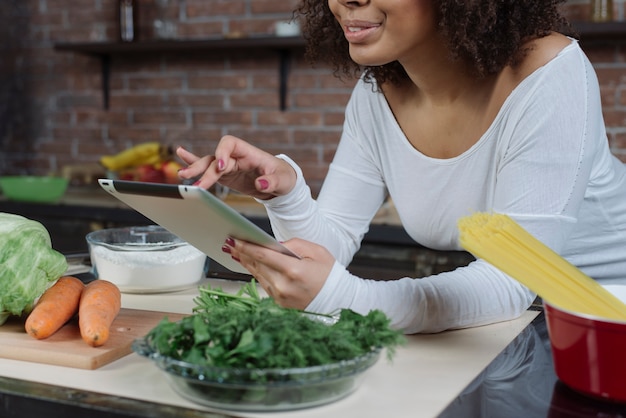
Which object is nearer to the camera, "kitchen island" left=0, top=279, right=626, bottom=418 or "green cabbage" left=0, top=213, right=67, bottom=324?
"kitchen island" left=0, top=279, right=626, bottom=418

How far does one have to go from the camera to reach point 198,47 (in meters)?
3.33

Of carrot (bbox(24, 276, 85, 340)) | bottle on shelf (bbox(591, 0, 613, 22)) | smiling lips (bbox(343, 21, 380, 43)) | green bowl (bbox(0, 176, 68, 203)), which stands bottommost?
green bowl (bbox(0, 176, 68, 203))

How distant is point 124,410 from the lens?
0.77 meters

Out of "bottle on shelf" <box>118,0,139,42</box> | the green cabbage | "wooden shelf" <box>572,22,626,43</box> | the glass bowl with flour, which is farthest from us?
"bottle on shelf" <box>118,0,139,42</box>

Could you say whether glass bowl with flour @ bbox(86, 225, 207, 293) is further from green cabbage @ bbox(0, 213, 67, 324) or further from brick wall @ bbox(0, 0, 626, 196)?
brick wall @ bbox(0, 0, 626, 196)

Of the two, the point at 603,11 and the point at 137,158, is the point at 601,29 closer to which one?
the point at 603,11

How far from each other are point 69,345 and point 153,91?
110 inches

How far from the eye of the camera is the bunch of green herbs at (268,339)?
754 millimetres

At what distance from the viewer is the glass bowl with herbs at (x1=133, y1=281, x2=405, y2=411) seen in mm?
746

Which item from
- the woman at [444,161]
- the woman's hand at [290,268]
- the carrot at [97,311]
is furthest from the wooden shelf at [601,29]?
the carrot at [97,311]

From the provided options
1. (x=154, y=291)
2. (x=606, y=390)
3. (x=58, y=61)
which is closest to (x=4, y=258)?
(x=154, y=291)

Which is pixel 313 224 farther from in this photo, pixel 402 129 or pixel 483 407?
pixel 483 407

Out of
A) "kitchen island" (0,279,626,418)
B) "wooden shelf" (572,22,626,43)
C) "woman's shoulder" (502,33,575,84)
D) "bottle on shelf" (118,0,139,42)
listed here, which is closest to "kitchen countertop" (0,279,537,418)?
"kitchen island" (0,279,626,418)

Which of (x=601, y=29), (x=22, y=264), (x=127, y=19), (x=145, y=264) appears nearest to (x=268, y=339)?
(x=22, y=264)
